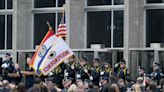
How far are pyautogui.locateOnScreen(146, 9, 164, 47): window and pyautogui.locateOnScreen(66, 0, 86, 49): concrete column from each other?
3524mm

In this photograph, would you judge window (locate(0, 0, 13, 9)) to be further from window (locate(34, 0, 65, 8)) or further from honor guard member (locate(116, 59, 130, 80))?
honor guard member (locate(116, 59, 130, 80))

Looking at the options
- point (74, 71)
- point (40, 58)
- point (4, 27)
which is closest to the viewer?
point (40, 58)

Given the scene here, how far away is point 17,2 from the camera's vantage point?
3994 cm

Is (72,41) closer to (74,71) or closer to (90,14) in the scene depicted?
(90,14)

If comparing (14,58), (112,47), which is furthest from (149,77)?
(14,58)

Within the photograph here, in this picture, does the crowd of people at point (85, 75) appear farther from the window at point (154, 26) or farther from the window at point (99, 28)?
the window at point (154, 26)

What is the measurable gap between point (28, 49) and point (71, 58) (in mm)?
7093

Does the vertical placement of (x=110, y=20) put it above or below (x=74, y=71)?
above

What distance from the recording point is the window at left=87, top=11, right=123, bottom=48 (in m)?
38.1

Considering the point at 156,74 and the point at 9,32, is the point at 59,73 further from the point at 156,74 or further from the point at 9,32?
the point at 9,32

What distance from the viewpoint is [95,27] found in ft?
128

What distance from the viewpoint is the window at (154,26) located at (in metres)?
36.8

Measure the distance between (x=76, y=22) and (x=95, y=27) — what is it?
1119 mm

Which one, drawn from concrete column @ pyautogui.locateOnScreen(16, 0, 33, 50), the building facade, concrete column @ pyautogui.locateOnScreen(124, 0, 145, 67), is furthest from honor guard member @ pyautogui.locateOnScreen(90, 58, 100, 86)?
concrete column @ pyautogui.locateOnScreen(16, 0, 33, 50)
